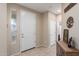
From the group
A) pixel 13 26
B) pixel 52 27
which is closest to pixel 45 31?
pixel 52 27

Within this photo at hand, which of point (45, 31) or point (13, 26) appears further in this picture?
point (45, 31)

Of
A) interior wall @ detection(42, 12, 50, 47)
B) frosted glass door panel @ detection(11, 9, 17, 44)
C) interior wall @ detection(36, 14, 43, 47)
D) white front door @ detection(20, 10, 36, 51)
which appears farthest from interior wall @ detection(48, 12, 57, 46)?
frosted glass door panel @ detection(11, 9, 17, 44)

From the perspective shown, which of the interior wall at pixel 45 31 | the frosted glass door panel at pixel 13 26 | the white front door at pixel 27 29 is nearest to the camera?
the frosted glass door panel at pixel 13 26

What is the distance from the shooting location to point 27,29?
507 cm

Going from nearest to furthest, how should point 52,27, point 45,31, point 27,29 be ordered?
point 27,29, point 45,31, point 52,27

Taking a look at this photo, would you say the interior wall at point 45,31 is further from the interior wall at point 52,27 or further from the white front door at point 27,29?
the white front door at point 27,29

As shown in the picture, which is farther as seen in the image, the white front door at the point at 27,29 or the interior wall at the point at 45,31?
the interior wall at the point at 45,31

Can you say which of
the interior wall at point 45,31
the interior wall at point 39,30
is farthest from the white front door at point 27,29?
the interior wall at point 45,31

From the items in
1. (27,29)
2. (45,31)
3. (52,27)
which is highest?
(52,27)

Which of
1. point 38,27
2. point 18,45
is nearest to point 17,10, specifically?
point 18,45

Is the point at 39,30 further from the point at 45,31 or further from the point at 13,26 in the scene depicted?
the point at 13,26

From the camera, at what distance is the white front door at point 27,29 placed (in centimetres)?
467

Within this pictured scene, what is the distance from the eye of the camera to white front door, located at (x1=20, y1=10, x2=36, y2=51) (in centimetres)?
467

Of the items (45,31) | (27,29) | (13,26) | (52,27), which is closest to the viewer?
(13,26)
